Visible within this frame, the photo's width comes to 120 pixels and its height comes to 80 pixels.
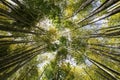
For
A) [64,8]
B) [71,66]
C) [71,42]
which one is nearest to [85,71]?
[71,66]

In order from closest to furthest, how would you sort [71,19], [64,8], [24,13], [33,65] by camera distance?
1. [24,13]
2. [64,8]
3. [71,19]
4. [33,65]

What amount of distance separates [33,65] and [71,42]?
277 centimetres

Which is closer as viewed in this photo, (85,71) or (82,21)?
(82,21)

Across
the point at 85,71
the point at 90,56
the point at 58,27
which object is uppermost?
the point at 58,27

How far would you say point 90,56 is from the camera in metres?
14.0

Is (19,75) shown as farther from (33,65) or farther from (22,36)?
(22,36)

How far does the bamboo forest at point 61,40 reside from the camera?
12.2 m

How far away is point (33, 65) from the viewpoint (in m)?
15.1

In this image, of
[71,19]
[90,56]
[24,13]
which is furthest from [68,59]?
[24,13]

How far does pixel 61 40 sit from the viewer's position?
45.6ft

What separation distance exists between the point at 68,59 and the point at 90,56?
1393 millimetres

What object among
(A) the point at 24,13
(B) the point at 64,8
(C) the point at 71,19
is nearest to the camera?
(A) the point at 24,13

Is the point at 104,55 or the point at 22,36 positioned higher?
the point at 22,36

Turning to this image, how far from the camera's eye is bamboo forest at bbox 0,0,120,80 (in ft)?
40.0
